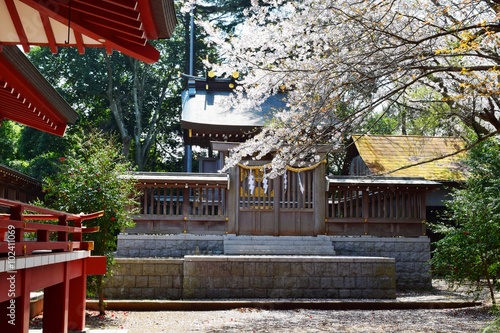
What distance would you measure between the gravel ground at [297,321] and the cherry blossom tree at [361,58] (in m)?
2.68

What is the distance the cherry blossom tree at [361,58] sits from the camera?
23.9 feet

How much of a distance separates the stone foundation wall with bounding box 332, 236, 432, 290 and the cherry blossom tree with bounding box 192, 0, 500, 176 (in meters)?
5.53

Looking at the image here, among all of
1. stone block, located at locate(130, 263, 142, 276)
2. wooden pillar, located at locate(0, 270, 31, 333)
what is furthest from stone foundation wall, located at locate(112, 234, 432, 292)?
wooden pillar, located at locate(0, 270, 31, 333)

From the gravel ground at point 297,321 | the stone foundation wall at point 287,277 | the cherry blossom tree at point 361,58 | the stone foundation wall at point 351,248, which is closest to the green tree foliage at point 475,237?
the gravel ground at point 297,321

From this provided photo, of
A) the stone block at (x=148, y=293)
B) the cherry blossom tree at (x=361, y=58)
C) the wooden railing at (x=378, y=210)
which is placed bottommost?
the stone block at (x=148, y=293)

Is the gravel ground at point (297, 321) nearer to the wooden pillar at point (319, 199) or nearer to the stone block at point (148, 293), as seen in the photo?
the stone block at point (148, 293)

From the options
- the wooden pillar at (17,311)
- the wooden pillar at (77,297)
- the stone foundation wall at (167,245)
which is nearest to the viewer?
the wooden pillar at (17,311)

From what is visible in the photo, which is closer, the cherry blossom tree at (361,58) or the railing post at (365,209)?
the cherry blossom tree at (361,58)

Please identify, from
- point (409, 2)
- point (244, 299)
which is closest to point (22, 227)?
point (409, 2)

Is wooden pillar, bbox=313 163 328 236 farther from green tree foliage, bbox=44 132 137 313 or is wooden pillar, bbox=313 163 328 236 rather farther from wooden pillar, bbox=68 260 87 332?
wooden pillar, bbox=68 260 87 332

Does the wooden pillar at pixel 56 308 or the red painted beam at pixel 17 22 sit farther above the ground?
the red painted beam at pixel 17 22

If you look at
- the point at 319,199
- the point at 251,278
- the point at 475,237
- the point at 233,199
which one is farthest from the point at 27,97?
the point at 319,199

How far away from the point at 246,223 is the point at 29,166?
40.1 feet

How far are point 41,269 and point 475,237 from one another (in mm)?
8137
